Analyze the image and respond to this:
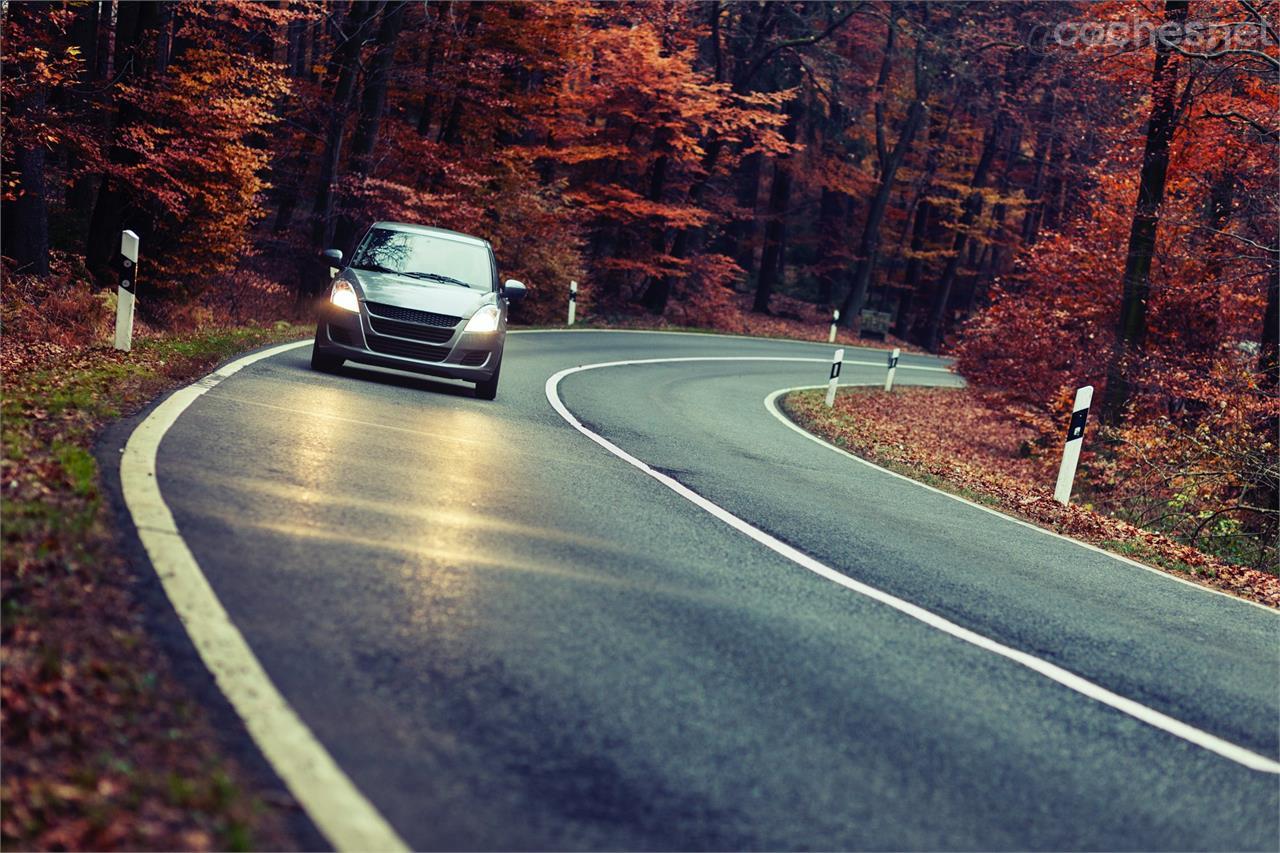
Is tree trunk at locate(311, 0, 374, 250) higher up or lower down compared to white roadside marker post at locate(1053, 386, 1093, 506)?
higher up

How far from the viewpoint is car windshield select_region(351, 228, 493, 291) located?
13938mm

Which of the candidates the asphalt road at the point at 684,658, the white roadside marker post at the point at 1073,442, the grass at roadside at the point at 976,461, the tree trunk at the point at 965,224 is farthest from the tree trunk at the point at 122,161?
the tree trunk at the point at 965,224

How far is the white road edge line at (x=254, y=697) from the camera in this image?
11.1 ft

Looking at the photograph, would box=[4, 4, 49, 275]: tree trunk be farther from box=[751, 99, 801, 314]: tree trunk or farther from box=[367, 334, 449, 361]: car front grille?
box=[751, 99, 801, 314]: tree trunk

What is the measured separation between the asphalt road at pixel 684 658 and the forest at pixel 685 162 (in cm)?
704

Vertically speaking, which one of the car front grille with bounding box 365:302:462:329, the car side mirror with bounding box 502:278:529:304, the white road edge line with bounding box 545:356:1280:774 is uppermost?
the car side mirror with bounding box 502:278:529:304

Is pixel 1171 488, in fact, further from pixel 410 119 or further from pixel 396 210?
pixel 410 119

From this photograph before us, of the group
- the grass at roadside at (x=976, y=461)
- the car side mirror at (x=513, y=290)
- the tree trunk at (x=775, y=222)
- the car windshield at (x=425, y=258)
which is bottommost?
the grass at roadside at (x=976, y=461)

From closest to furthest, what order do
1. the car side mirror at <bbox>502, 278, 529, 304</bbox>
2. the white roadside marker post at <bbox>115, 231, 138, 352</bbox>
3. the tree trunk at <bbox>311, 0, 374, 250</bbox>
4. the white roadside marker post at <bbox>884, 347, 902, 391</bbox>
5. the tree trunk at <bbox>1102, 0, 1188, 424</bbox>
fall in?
1. the white roadside marker post at <bbox>115, 231, 138, 352</bbox>
2. the car side mirror at <bbox>502, 278, 529, 304</bbox>
3. the tree trunk at <bbox>1102, 0, 1188, 424</bbox>
4. the tree trunk at <bbox>311, 0, 374, 250</bbox>
5. the white roadside marker post at <bbox>884, 347, 902, 391</bbox>

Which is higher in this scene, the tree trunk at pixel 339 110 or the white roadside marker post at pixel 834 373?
the tree trunk at pixel 339 110

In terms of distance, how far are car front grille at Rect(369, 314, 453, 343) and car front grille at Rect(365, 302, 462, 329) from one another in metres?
0.04

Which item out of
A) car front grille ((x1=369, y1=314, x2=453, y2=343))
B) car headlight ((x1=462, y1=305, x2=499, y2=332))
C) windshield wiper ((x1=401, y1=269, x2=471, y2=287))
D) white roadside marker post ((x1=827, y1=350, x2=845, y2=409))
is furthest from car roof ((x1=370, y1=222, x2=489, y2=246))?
white roadside marker post ((x1=827, y1=350, x2=845, y2=409))

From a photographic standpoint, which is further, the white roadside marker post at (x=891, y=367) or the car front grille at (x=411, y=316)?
the white roadside marker post at (x=891, y=367)

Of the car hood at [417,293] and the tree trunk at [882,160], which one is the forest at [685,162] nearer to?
the tree trunk at [882,160]
